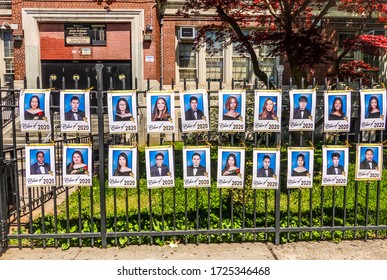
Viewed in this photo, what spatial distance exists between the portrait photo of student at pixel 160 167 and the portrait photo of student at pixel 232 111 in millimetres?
794

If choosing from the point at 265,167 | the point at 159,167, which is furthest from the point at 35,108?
the point at 265,167

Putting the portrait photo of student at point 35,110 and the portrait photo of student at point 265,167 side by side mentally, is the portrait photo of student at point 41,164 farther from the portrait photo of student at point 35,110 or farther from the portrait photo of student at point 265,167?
the portrait photo of student at point 265,167

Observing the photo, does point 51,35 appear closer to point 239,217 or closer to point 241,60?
point 241,60

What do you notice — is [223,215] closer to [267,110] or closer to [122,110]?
[267,110]

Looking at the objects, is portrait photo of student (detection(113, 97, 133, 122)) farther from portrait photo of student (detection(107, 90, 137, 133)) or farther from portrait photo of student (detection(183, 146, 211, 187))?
portrait photo of student (detection(183, 146, 211, 187))

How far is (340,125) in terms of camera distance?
14.5 feet

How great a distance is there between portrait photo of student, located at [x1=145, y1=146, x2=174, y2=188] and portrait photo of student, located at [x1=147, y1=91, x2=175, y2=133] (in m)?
0.28

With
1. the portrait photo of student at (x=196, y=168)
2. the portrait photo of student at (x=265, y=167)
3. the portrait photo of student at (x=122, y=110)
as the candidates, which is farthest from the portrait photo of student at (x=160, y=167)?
the portrait photo of student at (x=265, y=167)

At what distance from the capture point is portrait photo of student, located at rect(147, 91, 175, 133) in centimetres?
427

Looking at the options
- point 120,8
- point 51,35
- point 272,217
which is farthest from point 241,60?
point 272,217

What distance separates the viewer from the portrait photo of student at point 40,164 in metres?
4.30

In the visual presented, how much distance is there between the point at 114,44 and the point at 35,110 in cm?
1260

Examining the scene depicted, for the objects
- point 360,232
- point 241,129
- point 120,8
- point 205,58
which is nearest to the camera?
point 241,129

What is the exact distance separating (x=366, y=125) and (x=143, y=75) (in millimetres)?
12437
